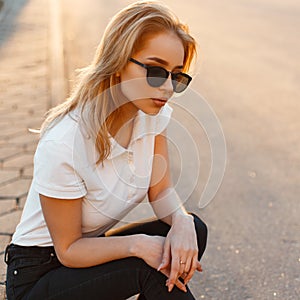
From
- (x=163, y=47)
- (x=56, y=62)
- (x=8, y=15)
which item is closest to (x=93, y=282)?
(x=163, y=47)

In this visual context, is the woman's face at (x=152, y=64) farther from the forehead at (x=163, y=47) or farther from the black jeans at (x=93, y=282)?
the black jeans at (x=93, y=282)

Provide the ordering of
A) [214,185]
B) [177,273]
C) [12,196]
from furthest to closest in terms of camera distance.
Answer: [214,185] < [12,196] < [177,273]

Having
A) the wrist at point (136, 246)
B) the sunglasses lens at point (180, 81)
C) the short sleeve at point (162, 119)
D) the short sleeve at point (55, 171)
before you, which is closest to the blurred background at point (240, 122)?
the short sleeve at point (162, 119)

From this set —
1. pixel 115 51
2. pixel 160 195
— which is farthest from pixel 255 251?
pixel 115 51

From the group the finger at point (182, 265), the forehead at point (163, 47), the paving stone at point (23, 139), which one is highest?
the forehead at point (163, 47)

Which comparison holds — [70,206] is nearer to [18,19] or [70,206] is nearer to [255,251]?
[255,251]

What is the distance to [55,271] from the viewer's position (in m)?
2.05

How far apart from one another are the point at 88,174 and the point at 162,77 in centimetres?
40

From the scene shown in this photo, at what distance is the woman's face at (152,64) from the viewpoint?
1996 mm

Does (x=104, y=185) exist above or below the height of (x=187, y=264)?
above

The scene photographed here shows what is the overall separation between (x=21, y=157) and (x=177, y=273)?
8.60ft

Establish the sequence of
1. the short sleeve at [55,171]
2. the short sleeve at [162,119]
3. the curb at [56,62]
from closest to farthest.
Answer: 1. the short sleeve at [55,171]
2. the short sleeve at [162,119]
3. the curb at [56,62]

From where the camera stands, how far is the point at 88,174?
2.01 m

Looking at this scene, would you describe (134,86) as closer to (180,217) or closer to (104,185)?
(104,185)
